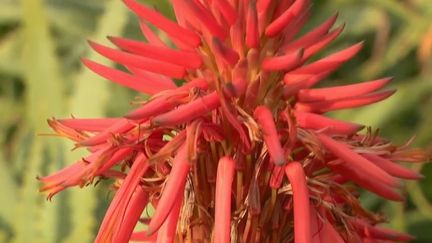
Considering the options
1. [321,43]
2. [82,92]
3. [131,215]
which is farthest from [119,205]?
[82,92]

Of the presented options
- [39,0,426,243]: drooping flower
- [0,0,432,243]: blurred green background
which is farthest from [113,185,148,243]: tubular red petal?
[0,0,432,243]: blurred green background

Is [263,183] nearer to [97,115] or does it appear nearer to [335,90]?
[335,90]

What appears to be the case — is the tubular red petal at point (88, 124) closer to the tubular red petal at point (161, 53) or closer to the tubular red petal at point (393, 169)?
the tubular red petal at point (161, 53)

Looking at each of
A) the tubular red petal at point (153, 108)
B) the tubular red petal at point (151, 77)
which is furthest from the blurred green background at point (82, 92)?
the tubular red petal at point (153, 108)

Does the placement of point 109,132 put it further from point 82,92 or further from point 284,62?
point 82,92

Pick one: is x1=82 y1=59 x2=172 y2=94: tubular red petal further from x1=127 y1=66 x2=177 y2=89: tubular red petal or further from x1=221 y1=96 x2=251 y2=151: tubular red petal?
x1=221 y1=96 x2=251 y2=151: tubular red petal

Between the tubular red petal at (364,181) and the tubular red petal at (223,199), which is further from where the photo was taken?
the tubular red petal at (364,181)

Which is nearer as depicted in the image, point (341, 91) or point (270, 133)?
point (270, 133)
